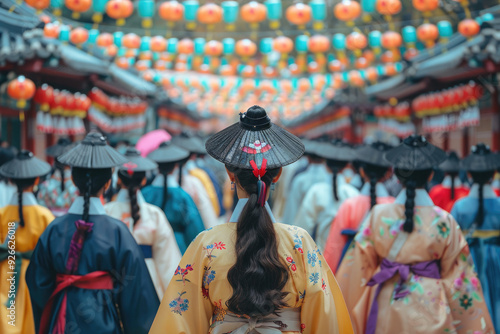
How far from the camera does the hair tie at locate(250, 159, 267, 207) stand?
2719 millimetres

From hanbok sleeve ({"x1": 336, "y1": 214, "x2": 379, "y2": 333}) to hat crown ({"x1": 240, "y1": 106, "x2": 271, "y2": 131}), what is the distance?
1726mm

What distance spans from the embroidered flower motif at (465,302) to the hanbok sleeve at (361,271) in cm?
69

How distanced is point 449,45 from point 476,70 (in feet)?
11.4

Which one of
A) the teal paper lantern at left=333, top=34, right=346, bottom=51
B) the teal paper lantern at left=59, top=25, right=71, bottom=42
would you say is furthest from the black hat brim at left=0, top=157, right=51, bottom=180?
the teal paper lantern at left=333, top=34, right=346, bottom=51

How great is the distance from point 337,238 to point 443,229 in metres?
1.58

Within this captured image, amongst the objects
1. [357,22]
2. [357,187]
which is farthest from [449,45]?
[357,22]

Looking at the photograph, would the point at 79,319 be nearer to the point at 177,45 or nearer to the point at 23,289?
the point at 23,289

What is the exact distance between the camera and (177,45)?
15758 mm

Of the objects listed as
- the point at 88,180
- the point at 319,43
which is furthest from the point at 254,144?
the point at 319,43

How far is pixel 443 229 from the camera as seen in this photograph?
13.2 feet

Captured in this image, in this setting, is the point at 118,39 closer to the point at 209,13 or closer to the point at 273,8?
the point at 209,13

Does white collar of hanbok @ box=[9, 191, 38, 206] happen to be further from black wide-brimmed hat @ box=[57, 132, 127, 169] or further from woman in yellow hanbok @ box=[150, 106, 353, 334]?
woman in yellow hanbok @ box=[150, 106, 353, 334]

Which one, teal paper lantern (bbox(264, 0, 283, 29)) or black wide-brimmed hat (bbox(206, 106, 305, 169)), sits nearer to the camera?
black wide-brimmed hat (bbox(206, 106, 305, 169))

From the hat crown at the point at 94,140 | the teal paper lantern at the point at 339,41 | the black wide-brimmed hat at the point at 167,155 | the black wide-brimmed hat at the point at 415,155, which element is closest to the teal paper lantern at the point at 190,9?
the teal paper lantern at the point at 339,41
